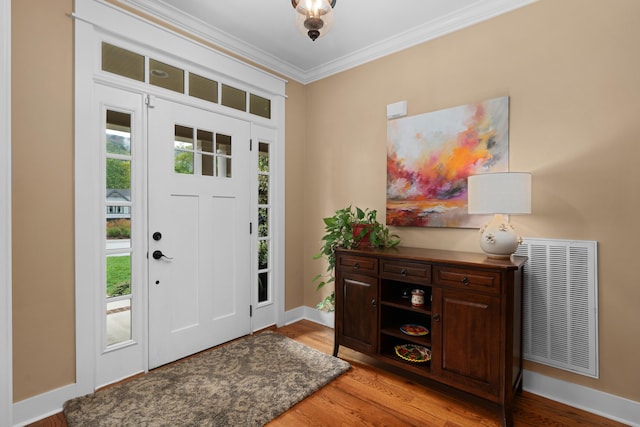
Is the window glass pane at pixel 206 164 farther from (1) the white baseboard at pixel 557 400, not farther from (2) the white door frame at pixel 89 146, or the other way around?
(1) the white baseboard at pixel 557 400

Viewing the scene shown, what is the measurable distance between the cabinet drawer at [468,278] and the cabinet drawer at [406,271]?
3.0 inches

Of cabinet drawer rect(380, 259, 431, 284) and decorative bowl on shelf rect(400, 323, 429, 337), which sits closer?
cabinet drawer rect(380, 259, 431, 284)

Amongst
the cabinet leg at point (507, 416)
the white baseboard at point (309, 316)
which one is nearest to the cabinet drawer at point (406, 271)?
the cabinet leg at point (507, 416)

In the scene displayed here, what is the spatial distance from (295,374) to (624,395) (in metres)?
2.07

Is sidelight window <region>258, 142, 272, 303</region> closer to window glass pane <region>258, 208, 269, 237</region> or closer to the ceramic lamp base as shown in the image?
→ window glass pane <region>258, 208, 269, 237</region>

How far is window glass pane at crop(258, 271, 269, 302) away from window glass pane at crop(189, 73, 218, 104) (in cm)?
176

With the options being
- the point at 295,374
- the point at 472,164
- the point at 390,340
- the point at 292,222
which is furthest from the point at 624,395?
the point at 292,222

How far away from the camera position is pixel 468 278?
2020mm

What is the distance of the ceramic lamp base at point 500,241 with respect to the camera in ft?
6.68

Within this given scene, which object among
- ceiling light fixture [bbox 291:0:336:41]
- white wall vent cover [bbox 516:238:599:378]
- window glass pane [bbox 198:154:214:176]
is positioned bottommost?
white wall vent cover [bbox 516:238:599:378]

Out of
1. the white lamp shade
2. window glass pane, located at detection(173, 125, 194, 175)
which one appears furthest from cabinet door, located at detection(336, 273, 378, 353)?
window glass pane, located at detection(173, 125, 194, 175)

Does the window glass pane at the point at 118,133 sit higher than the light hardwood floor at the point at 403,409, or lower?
higher

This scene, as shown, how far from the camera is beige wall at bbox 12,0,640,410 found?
1.92 m

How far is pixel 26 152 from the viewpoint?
6.29ft
